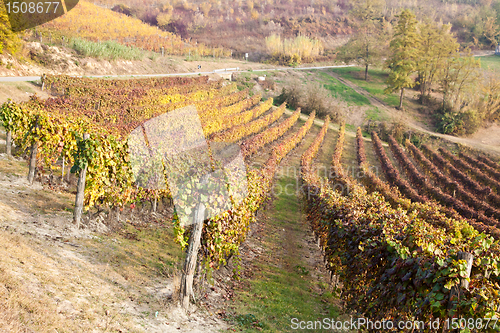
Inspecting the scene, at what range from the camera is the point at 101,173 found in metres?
7.86

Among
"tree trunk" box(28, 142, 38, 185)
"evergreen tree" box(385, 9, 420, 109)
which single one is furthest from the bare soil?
"evergreen tree" box(385, 9, 420, 109)

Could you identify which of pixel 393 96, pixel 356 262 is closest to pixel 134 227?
pixel 356 262

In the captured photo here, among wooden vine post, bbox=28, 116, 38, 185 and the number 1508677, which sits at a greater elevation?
the number 1508677

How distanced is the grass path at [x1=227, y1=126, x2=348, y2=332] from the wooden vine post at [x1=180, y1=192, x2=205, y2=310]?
1.00 metres

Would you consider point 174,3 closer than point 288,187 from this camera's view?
No

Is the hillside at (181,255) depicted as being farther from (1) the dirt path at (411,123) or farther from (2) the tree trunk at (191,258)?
(1) the dirt path at (411,123)

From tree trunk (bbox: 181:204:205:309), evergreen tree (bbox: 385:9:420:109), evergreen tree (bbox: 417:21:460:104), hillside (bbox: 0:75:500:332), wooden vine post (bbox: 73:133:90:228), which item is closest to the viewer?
hillside (bbox: 0:75:500:332)

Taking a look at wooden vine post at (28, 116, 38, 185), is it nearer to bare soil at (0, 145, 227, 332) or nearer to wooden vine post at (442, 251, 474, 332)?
bare soil at (0, 145, 227, 332)

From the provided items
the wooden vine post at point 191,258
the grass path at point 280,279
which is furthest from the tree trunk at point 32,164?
the grass path at point 280,279

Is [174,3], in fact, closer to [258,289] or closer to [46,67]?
[46,67]

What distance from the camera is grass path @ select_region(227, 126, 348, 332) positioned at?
655 cm

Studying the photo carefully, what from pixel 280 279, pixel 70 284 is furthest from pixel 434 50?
pixel 70 284

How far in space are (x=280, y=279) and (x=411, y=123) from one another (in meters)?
41.7

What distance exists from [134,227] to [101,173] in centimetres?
190
